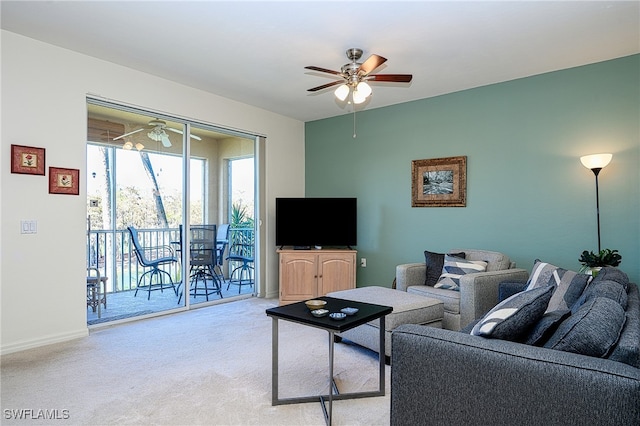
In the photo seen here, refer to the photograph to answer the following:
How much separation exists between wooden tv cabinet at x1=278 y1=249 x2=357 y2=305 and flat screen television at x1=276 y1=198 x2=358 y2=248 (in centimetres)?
28

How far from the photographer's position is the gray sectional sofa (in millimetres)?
1145

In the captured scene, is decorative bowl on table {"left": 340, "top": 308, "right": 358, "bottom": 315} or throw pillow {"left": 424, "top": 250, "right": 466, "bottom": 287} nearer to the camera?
decorative bowl on table {"left": 340, "top": 308, "right": 358, "bottom": 315}

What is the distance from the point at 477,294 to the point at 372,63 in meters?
2.13

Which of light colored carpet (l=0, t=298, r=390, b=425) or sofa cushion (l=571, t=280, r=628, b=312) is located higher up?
sofa cushion (l=571, t=280, r=628, b=312)

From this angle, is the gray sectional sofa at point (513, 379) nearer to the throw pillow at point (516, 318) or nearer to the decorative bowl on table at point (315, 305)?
the throw pillow at point (516, 318)

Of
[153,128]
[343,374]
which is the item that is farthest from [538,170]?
[153,128]

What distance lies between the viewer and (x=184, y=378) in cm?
271

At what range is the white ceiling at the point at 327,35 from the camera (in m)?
2.76

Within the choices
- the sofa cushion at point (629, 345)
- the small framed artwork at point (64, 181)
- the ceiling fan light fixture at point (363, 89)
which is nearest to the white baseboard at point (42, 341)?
the small framed artwork at point (64, 181)

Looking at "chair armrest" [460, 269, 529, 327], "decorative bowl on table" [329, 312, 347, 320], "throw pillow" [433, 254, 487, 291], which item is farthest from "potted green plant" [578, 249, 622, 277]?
"decorative bowl on table" [329, 312, 347, 320]

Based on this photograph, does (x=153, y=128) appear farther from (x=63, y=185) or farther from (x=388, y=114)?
(x=388, y=114)

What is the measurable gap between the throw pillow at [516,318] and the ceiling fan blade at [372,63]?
1939mm

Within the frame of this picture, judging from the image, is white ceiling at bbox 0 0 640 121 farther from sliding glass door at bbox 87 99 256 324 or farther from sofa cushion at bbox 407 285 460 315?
sofa cushion at bbox 407 285 460 315

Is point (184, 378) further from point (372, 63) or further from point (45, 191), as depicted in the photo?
point (372, 63)
